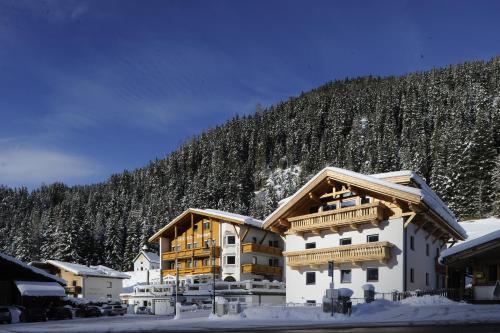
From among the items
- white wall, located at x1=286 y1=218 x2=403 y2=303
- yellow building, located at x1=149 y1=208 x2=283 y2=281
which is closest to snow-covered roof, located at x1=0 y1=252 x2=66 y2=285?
yellow building, located at x1=149 y1=208 x2=283 y2=281

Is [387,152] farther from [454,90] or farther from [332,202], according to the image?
[332,202]

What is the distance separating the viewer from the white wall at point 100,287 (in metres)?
66.6

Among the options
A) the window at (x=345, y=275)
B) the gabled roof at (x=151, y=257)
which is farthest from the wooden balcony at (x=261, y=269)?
the gabled roof at (x=151, y=257)

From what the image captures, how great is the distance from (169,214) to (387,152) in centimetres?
5291

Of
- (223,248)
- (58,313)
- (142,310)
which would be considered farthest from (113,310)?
(223,248)

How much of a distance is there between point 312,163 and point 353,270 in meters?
117

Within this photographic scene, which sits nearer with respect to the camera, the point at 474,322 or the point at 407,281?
the point at 474,322

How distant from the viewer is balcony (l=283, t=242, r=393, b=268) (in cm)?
3450

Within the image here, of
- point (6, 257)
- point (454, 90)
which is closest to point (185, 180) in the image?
point (454, 90)

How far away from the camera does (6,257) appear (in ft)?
142

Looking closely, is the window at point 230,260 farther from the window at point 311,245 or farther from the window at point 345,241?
the window at point 345,241

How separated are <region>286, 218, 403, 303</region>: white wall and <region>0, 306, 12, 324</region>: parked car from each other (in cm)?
2122

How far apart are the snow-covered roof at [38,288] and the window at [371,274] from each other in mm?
27203

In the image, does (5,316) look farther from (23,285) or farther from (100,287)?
(100,287)
